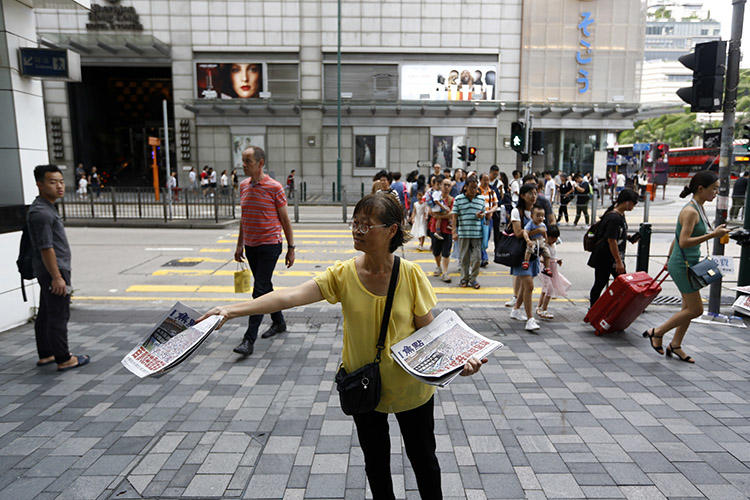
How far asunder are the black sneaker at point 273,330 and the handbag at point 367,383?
367cm

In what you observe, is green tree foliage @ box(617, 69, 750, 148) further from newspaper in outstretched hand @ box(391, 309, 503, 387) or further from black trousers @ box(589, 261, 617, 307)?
newspaper in outstretched hand @ box(391, 309, 503, 387)

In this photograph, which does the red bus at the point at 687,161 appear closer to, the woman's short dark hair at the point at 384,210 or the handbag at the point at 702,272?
the handbag at the point at 702,272

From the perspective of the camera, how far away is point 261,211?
5.41 metres

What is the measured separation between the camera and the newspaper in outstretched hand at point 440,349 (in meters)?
2.10

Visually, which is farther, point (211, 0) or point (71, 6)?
point (211, 0)

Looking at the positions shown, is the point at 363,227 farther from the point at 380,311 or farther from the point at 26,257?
the point at 26,257

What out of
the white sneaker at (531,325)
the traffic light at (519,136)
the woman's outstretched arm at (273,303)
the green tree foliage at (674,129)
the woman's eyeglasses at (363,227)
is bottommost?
the white sneaker at (531,325)

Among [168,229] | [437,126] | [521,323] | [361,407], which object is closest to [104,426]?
[361,407]

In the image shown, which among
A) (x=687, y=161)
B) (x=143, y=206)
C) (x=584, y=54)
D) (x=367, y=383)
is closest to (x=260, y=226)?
(x=367, y=383)

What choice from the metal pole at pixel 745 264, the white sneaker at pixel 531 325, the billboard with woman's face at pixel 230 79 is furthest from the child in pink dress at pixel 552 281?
the billboard with woman's face at pixel 230 79

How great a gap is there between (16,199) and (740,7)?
348 inches

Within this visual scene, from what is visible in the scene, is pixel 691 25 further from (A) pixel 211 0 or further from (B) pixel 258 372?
(B) pixel 258 372

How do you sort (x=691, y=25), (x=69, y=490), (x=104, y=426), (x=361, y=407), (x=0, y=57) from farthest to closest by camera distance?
(x=691, y=25) < (x=0, y=57) < (x=104, y=426) < (x=69, y=490) < (x=361, y=407)

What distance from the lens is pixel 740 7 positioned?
6.20 metres
